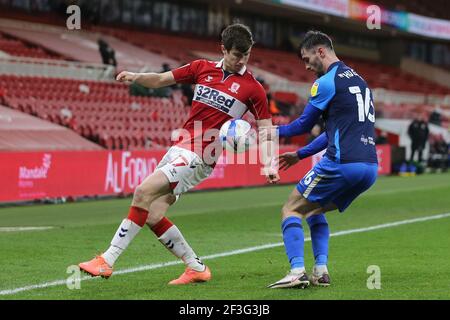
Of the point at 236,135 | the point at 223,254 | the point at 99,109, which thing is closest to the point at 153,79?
the point at 236,135

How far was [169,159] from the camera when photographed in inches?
318

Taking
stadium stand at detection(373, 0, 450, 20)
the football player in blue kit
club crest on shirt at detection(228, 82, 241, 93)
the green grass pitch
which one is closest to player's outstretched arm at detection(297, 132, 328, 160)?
the football player in blue kit

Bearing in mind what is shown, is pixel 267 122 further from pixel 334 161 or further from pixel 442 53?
pixel 442 53

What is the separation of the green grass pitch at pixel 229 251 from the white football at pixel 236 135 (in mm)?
1192

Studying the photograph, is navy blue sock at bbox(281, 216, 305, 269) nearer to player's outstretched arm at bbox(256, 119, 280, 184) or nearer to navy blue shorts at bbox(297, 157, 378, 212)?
navy blue shorts at bbox(297, 157, 378, 212)

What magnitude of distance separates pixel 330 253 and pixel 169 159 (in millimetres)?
3092

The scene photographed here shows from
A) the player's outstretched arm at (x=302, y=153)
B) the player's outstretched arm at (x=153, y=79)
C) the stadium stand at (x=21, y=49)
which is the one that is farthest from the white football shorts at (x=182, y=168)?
Answer: the stadium stand at (x=21, y=49)

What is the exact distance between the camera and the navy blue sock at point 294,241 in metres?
7.64

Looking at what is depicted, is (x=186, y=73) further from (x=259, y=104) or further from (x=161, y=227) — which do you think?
(x=161, y=227)

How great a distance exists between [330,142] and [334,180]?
1.07ft

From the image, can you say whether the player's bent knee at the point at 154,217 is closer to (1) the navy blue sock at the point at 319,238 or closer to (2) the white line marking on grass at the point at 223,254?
(2) the white line marking on grass at the point at 223,254

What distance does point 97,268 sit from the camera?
764 centimetres

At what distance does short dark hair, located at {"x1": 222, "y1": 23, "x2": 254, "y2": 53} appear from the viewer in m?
7.89
